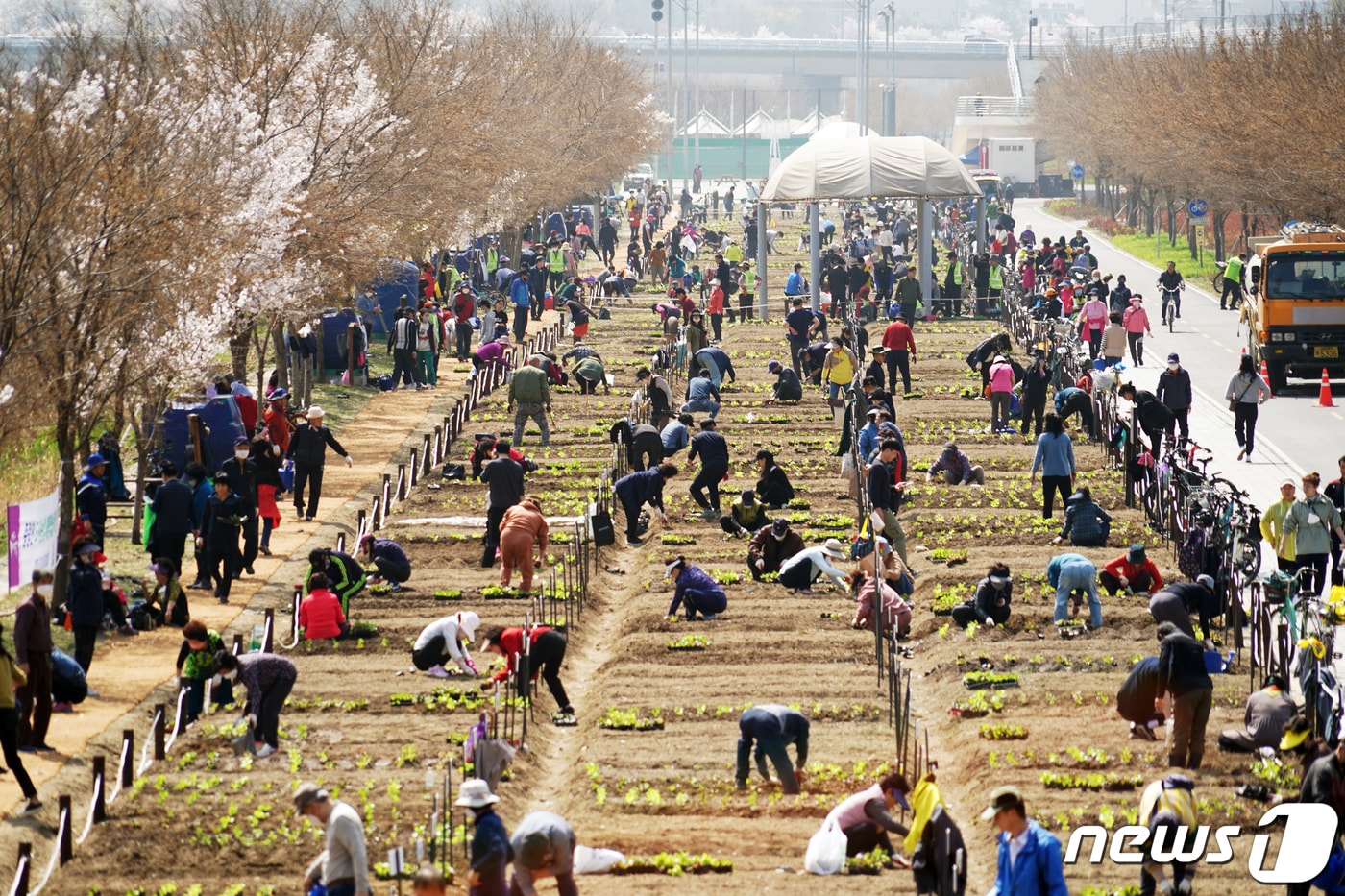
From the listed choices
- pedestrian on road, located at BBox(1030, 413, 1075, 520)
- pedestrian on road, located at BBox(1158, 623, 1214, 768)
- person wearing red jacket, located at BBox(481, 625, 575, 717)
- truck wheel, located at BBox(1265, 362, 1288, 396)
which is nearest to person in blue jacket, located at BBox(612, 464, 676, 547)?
pedestrian on road, located at BBox(1030, 413, 1075, 520)

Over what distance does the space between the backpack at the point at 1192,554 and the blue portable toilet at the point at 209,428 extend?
42.9 feet

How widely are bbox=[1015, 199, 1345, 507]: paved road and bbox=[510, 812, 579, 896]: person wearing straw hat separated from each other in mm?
15562

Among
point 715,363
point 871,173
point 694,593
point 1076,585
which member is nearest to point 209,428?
point 694,593

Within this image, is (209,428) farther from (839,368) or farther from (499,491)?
(839,368)

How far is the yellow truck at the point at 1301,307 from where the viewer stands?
3603cm

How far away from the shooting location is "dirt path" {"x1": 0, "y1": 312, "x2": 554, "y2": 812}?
17047 millimetres

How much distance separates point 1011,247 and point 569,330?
16.7 m

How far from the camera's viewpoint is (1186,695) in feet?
51.1

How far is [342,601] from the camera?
21281 mm

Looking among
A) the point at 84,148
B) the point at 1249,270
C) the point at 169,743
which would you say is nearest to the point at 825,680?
the point at 169,743

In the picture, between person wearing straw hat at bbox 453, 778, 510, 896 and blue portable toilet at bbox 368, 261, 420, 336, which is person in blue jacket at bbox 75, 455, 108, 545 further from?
blue portable toilet at bbox 368, 261, 420, 336

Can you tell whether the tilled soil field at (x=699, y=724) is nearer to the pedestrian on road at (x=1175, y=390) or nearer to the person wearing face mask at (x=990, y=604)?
the person wearing face mask at (x=990, y=604)

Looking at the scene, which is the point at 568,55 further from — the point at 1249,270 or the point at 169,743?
the point at 169,743

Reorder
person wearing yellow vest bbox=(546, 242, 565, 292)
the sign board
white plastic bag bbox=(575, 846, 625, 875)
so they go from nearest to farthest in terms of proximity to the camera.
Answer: white plastic bag bbox=(575, 846, 625, 875)
the sign board
person wearing yellow vest bbox=(546, 242, 565, 292)
